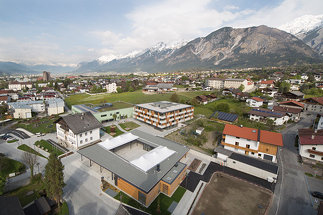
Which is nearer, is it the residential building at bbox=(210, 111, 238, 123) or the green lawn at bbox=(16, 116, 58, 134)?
the green lawn at bbox=(16, 116, 58, 134)

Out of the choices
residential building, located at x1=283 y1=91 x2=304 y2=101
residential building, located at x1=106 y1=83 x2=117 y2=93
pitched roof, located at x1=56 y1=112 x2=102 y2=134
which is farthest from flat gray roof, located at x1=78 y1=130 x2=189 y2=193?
residential building, located at x1=106 y1=83 x2=117 y2=93

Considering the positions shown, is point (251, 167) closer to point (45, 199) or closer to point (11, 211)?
point (45, 199)

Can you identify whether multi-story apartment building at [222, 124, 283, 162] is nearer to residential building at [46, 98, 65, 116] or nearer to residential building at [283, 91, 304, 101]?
residential building at [283, 91, 304, 101]

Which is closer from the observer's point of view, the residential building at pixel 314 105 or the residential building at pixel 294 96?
the residential building at pixel 314 105

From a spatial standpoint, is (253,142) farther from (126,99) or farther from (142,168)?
(126,99)

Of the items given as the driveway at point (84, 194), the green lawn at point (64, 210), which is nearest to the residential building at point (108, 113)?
the driveway at point (84, 194)

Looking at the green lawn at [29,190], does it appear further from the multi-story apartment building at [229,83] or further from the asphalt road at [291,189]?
the multi-story apartment building at [229,83]

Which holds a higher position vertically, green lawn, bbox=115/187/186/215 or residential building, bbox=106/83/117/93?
residential building, bbox=106/83/117/93
